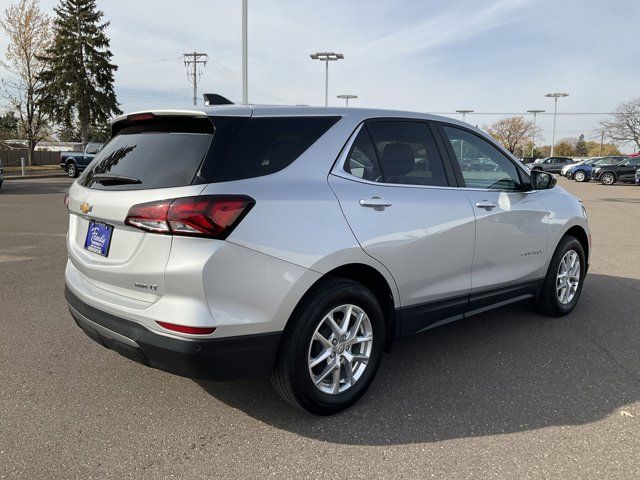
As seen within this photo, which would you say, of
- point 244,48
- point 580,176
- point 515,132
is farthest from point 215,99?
point 515,132

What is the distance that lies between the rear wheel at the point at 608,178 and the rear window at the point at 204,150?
3337 centimetres

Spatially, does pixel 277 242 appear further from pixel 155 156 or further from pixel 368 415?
pixel 368 415

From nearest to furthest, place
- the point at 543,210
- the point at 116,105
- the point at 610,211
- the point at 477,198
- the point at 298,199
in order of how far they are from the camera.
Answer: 1. the point at 298,199
2. the point at 477,198
3. the point at 543,210
4. the point at 610,211
5. the point at 116,105

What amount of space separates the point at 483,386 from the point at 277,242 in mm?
1801

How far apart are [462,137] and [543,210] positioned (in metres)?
1.11

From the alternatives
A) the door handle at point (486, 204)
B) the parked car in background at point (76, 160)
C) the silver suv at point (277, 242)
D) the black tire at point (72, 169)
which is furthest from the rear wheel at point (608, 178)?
the silver suv at point (277, 242)

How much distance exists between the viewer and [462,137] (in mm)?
4066

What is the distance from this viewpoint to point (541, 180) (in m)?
4.60

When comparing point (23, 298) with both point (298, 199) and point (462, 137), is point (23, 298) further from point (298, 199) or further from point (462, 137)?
point (462, 137)

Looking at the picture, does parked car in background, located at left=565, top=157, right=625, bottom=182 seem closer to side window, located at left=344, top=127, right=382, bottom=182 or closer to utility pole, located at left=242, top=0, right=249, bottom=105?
utility pole, located at left=242, top=0, right=249, bottom=105

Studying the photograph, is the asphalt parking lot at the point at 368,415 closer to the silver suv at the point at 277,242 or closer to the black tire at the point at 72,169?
the silver suv at the point at 277,242

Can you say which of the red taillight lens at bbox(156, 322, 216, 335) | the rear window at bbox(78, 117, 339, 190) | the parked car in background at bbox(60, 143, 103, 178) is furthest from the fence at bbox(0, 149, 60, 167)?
the red taillight lens at bbox(156, 322, 216, 335)

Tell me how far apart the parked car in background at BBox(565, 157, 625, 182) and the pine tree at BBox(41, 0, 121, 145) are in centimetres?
3748

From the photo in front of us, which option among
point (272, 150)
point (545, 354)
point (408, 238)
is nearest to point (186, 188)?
point (272, 150)
